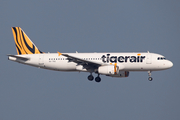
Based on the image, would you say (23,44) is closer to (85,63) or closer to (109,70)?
(85,63)

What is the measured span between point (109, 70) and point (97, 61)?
3.59 meters

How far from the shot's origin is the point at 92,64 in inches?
2373

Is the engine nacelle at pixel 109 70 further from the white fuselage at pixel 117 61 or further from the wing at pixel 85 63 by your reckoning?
the white fuselage at pixel 117 61

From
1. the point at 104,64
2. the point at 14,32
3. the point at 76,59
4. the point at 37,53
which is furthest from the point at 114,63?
the point at 14,32

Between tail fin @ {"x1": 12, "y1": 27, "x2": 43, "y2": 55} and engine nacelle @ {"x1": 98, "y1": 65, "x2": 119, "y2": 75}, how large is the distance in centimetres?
1343

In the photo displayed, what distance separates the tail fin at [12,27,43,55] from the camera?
216ft

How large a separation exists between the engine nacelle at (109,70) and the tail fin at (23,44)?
1343cm

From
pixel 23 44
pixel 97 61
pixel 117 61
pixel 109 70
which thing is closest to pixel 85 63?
pixel 97 61

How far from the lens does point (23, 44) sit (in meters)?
66.6

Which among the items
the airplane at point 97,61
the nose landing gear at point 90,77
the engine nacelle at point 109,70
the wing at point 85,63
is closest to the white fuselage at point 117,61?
the airplane at point 97,61

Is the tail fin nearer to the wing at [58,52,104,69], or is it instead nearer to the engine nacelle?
the wing at [58,52,104,69]

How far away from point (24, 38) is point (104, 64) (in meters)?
17.2

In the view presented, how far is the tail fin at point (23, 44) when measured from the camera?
216 feet

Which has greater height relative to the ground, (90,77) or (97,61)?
(97,61)
